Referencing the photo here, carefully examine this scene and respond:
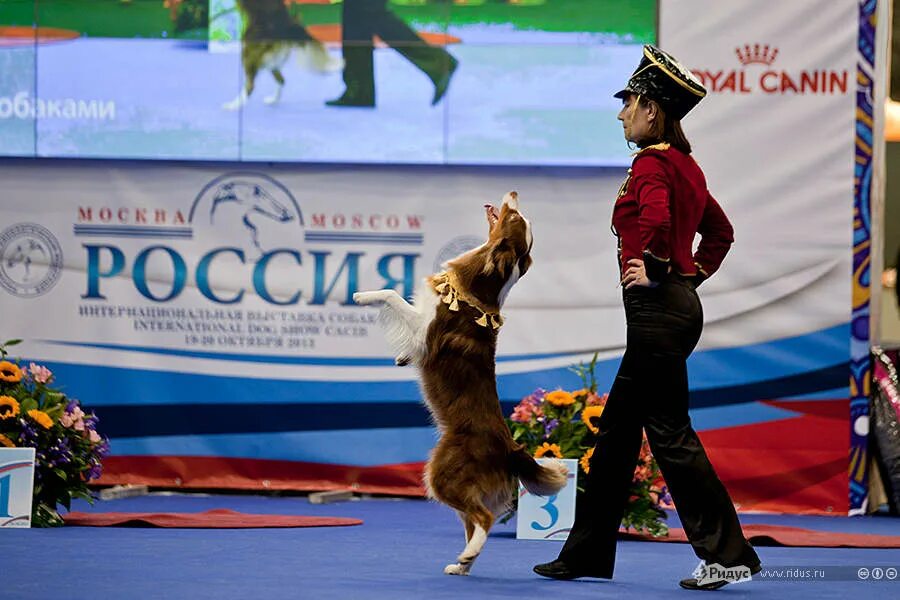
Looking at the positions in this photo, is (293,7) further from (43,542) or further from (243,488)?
(43,542)

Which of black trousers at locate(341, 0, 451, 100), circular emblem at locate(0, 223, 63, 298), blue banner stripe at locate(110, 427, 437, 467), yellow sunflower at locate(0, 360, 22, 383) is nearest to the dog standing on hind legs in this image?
black trousers at locate(341, 0, 451, 100)

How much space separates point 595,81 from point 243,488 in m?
3.01

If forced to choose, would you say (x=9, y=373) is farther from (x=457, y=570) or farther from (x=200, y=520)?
(x=457, y=570)

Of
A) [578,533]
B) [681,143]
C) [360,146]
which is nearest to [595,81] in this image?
[360,146]

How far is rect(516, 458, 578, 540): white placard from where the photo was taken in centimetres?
573

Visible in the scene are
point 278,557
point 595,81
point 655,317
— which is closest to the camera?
A: point 655,317

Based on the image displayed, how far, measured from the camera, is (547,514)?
5.75m

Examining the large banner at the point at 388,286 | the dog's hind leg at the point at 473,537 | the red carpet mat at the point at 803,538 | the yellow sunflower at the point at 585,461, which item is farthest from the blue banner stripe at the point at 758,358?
the dog's hind leg at the point at 473,537

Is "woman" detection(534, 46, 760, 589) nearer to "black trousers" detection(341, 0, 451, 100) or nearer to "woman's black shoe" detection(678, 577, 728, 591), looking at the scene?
"woman's black shoe" detection(678, 577, 728, 591)

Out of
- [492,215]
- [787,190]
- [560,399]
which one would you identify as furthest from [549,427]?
[787,190]

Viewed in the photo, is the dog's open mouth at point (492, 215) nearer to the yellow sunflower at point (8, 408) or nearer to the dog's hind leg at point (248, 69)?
the yellow sunflower at point (8, 408)

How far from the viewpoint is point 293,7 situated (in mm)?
7309

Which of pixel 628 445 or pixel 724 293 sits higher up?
pixel 724 293

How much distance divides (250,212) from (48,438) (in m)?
2.01
